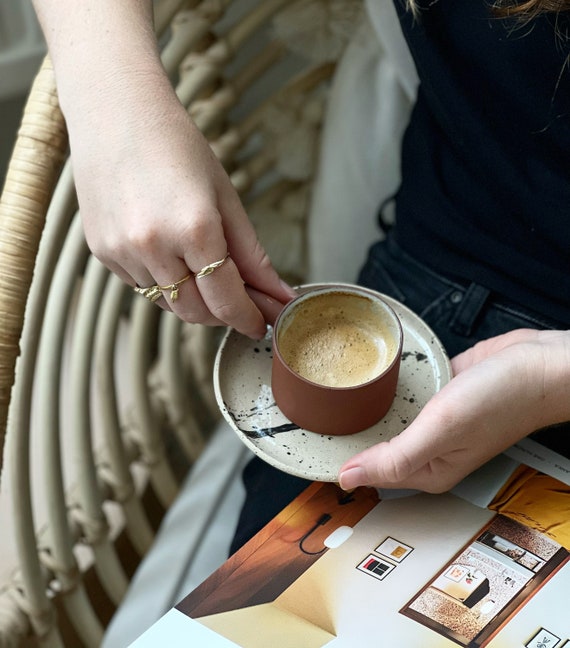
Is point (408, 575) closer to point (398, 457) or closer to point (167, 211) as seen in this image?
point (398, 457)

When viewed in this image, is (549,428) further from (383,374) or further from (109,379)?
(109,379)

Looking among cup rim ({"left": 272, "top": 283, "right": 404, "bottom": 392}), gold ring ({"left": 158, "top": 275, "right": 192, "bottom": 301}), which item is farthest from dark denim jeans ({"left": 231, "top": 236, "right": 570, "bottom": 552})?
gold ring ({"left": 158, "top": 275, "right": 192, "bottom": 301})

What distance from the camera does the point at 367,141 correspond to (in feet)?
3.08

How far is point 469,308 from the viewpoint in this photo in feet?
2.39

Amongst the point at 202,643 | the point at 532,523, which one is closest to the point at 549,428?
the point at 532,523

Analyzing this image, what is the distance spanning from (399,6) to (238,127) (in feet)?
0.96

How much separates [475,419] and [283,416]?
0.15 meters

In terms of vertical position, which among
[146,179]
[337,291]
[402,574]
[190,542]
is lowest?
[190,542]

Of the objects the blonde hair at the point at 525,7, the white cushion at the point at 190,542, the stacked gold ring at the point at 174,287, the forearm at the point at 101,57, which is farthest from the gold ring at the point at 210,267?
the white cushion at the point at 190,542

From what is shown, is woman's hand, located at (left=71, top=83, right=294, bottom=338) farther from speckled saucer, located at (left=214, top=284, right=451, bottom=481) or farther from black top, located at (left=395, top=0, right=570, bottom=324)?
black top, located at (left=395, top=0, right=570, bottom=324)

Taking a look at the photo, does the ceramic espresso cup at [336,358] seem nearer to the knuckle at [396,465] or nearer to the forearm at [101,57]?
the knuckle at [396,465]

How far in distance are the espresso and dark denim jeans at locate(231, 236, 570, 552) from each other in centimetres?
12

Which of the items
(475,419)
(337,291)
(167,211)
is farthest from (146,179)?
(475,419)

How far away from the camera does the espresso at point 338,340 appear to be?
0.62 meters
